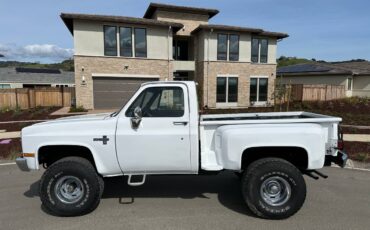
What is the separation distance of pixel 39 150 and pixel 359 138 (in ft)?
35.6

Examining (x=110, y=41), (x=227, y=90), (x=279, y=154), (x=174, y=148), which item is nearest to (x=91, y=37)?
(x=110, y=41)

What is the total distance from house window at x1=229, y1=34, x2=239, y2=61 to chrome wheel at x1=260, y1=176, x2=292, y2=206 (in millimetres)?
20637

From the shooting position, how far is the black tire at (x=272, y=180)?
3941 mm

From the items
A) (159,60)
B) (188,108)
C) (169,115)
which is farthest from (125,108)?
(159,60)

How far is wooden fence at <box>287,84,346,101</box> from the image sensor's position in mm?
25828

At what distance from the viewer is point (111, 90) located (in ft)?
67.6

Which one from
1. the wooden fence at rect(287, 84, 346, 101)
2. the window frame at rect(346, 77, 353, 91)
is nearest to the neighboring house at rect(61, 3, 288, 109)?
the wooden fence at rect(287, 84, 346, 101)

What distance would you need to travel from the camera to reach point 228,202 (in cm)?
453

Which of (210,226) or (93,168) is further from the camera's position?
(93,168)

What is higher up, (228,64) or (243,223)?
(228,64)

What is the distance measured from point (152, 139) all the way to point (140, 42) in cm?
1822

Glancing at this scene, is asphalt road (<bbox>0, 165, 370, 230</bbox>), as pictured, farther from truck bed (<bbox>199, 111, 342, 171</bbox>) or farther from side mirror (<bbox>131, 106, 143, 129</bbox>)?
side mirror (<bbox>131, 106, 143, 129</bbox>)

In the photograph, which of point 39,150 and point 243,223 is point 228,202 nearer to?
point 243,223

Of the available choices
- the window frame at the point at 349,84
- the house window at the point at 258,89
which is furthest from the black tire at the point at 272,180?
the window frame at the point at 349,84
